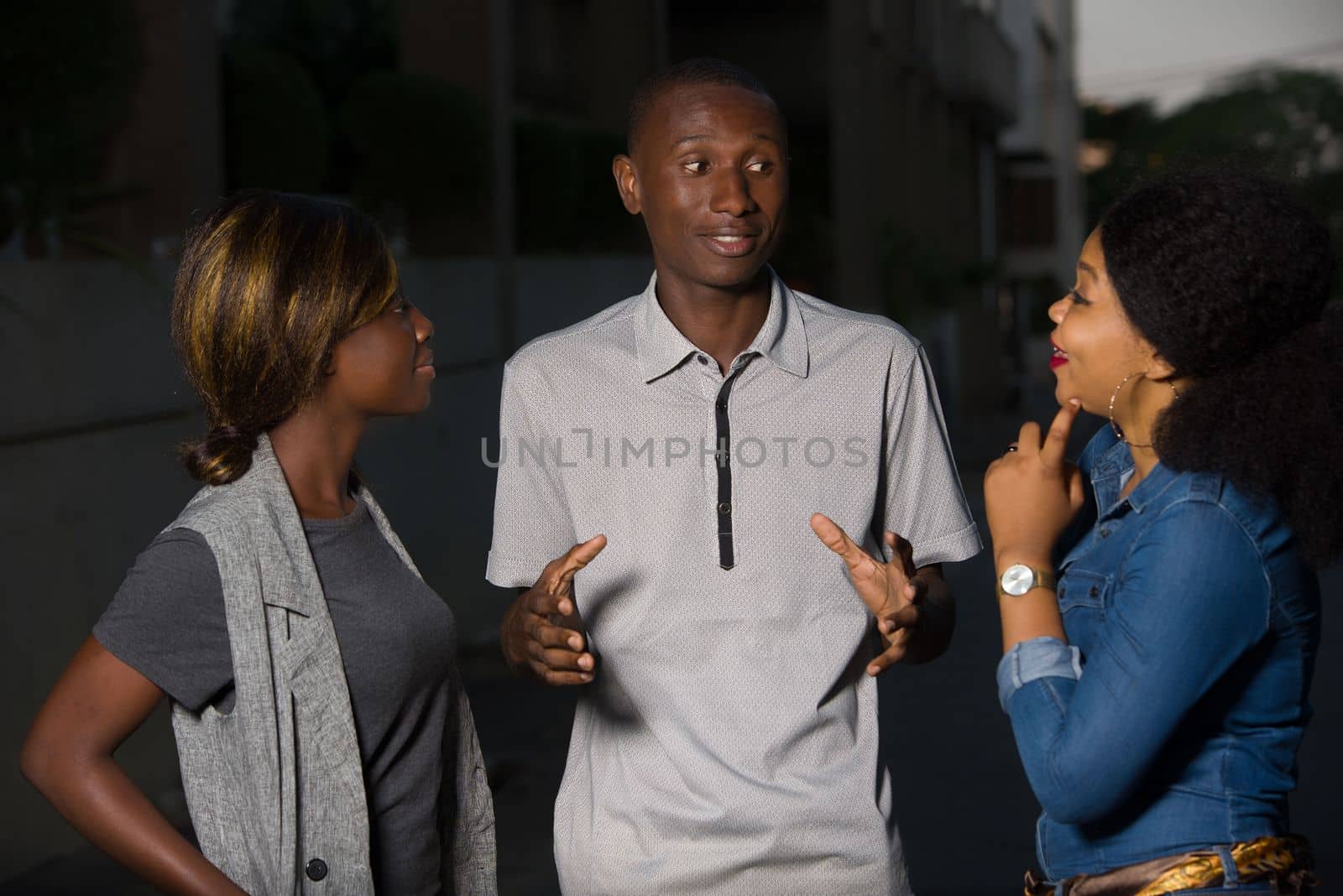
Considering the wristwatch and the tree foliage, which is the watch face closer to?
the wristwatch

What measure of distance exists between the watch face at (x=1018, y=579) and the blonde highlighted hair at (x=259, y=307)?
1.05 m

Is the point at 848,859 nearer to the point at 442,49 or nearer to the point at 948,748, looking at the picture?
the point at 948,748

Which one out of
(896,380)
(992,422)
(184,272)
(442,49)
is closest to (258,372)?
(184,272)

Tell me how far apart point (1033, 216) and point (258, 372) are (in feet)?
174

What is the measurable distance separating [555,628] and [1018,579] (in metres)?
0.72

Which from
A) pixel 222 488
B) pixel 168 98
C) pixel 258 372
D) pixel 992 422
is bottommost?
pixel 992 422

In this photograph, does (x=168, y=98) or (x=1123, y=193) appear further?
(x=168, y=98)

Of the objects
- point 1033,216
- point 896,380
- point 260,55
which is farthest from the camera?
point 1033,216

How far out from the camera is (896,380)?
272 cm

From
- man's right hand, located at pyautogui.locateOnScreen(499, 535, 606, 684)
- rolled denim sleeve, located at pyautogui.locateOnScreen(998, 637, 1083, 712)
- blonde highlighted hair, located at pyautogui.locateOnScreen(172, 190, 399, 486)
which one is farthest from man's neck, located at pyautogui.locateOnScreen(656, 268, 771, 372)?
rolled denim sleeve, located at pyautogui.locateOnScreen(998, 637, 1083, 712)

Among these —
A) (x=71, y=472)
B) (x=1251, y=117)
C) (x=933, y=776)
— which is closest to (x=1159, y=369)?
(x=71, y=472)

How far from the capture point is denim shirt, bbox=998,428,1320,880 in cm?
197

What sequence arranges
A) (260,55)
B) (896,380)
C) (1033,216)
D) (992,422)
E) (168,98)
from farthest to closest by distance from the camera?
(1033,216) → (992,422) → (260,55) → (168,98) → (896,380)

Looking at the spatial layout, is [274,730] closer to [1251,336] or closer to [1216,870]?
[1216,870]
